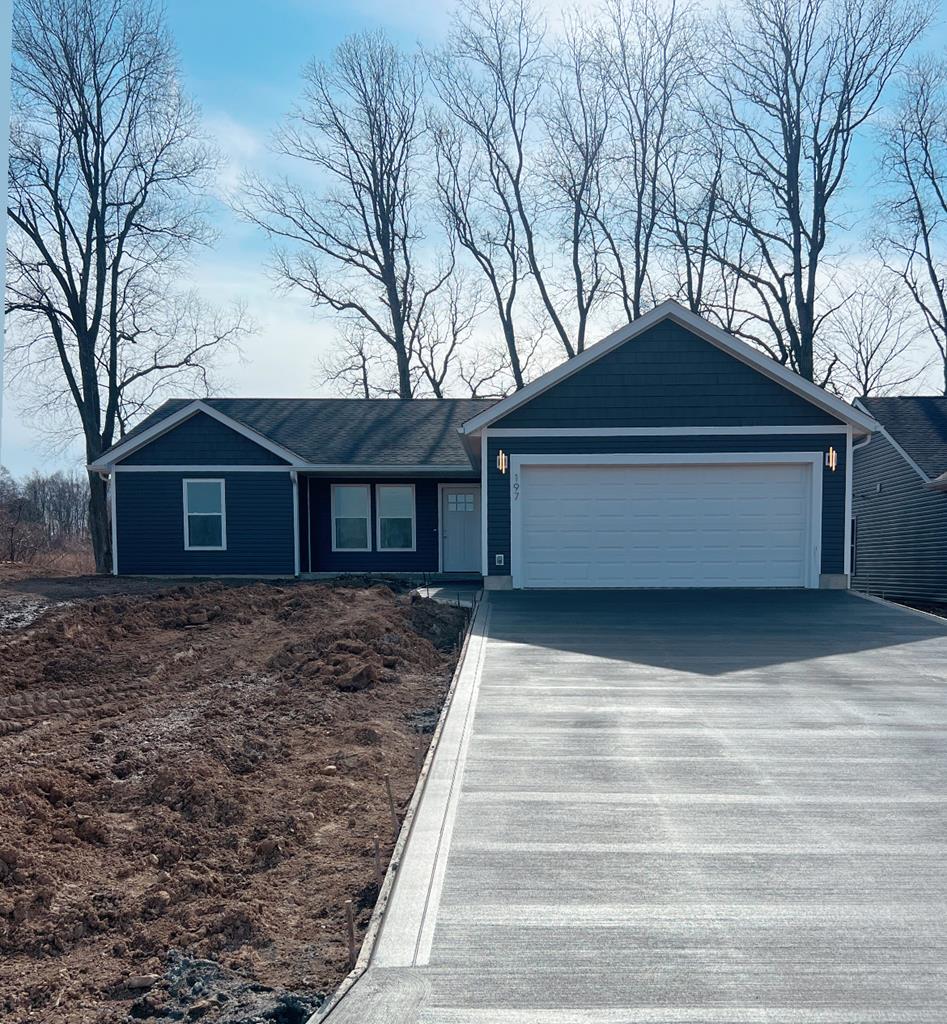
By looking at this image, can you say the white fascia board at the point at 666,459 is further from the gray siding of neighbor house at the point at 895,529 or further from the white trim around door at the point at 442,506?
the gray siding of neighbor house at the point at 895,529

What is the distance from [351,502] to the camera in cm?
2308

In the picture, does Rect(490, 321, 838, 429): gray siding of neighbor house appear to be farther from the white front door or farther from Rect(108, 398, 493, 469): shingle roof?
the white front door

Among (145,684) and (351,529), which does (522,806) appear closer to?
(145,684)

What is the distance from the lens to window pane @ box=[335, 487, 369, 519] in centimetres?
2305

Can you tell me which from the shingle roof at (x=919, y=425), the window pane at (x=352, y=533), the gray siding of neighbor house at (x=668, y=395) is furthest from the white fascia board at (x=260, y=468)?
the shingle roof at (x=919, y=425)

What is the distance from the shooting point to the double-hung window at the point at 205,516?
72.2 ft

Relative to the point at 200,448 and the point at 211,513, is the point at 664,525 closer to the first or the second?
the point at 211,513

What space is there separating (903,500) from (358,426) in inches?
535

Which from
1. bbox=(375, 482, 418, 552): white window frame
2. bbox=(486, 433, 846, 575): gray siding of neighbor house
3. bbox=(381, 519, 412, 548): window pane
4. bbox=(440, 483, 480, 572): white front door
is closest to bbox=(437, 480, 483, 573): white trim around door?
bbox=(440, 483, 480, 572): white front door

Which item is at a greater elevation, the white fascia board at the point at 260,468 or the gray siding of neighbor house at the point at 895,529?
the white fascia board at the point at 260,468

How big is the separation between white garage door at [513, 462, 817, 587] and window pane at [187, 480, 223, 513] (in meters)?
8.34

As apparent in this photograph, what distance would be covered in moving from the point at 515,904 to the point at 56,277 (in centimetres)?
3113

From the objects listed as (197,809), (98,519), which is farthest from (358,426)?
(197,809)

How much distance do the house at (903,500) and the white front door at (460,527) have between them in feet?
30.6
